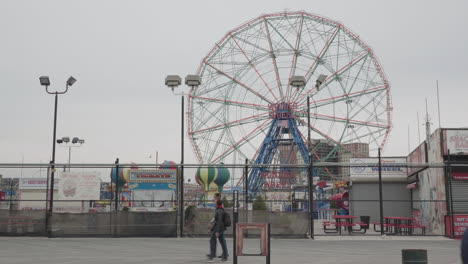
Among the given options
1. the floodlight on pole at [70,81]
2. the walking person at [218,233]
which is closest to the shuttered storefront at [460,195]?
the walking person at [218,233]

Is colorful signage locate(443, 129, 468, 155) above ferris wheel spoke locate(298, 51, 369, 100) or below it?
below

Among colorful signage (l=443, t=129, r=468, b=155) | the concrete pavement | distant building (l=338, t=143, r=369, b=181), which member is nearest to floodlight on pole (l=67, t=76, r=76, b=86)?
the concrete pavement

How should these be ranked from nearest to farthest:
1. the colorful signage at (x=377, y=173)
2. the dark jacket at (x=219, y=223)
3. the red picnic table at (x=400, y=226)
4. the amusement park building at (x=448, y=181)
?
1. the dark jacket at (x=219, y=223)
2. the amusement park building at (x=448, y=181)
3. the red picnic table at (x=400, y=226)
4. the colorful signage at (x=377, y=173)

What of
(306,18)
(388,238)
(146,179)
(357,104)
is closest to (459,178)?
(388,238)

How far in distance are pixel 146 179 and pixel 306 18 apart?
2232cm

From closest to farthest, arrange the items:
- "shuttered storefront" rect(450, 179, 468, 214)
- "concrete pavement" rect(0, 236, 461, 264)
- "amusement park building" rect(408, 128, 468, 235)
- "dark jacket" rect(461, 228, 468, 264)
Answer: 1. "dark jacket" rect(461, 228, 468, 264)
2. "concrete pavement" rect(0, 236, 461, 264)
3. "amusement park building" rect(408, 128, 468, 235)
4. "shuttered storefront" rect(450, 179, 468, 214)

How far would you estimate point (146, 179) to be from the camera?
19.4 metres

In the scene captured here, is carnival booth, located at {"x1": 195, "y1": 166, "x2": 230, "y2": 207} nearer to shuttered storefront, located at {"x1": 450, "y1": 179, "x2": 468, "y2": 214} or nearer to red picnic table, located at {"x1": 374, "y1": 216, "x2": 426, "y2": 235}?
red picnic table, located at {"x1": 374, "y1": 216, "x2": 426, "y2": 235}

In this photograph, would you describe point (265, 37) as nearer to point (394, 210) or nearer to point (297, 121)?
point (297, 121)

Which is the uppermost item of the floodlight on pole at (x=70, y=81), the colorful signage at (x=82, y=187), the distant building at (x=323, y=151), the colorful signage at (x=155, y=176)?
the floodlight on pole at (x=70, y=81)

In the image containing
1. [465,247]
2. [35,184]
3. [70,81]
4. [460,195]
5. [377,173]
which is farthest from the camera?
[35,184]

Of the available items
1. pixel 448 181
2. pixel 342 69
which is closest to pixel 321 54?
pixel 342 69

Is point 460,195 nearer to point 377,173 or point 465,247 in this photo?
point 377,173

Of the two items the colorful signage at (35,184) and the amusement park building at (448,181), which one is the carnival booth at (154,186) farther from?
the colorful signage at (35,184)
